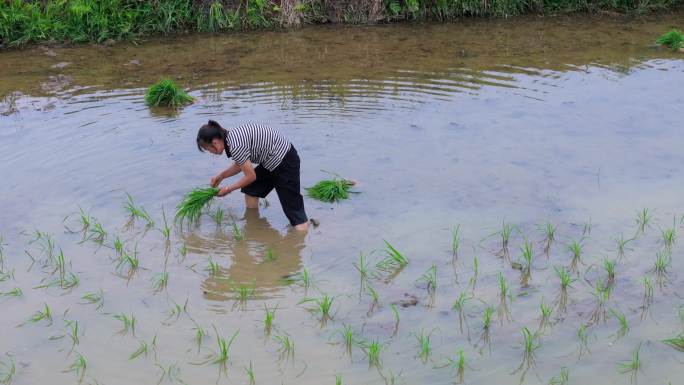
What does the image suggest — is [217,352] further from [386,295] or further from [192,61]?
[192,61]

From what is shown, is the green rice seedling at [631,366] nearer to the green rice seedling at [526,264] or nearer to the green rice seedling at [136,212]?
the green rice seedling at [526,264]

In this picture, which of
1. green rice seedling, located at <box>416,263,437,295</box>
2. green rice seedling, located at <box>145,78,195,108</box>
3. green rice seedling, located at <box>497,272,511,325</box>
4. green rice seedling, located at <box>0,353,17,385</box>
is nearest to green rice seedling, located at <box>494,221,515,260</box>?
green rice seedling, located at <box>497,272,511,325</box>

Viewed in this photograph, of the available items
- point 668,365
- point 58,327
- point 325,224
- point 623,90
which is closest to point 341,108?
point 325,224

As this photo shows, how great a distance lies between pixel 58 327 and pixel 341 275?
6.34 feet

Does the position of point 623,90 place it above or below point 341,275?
above

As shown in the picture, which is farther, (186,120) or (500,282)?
(186,120)

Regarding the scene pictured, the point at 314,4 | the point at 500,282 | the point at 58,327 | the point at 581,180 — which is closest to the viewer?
the point at 58,327

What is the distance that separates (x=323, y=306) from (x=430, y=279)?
83cm

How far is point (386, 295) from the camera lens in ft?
16.7

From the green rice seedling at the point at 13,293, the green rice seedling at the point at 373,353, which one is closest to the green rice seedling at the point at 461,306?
the green rice seedling at the point at 373,353

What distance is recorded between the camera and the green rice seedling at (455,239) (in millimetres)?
5598

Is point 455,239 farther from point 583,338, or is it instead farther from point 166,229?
point 166,229

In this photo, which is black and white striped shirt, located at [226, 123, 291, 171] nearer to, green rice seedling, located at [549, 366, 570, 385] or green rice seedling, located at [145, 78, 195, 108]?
green rice seedling, located at [549, 366, 570, 385]

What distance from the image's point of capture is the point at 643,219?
5.96 m
